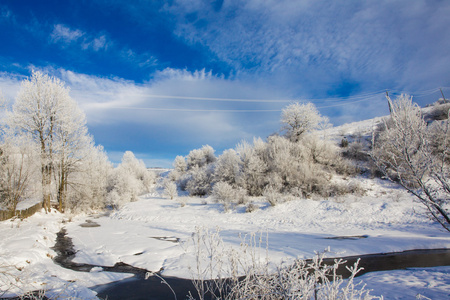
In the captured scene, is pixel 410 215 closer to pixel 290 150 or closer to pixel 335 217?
pixel 335 217

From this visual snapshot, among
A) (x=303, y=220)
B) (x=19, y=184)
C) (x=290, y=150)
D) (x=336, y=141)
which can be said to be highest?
(x=336, y=141)

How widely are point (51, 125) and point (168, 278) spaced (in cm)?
1607

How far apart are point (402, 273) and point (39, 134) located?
68.3 feet

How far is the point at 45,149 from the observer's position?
1563 cm

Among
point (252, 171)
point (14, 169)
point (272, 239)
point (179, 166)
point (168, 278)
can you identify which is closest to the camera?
point (168, 278)

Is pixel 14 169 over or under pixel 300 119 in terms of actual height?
under

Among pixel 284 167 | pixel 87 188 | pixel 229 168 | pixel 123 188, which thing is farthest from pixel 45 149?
pixel 284 167

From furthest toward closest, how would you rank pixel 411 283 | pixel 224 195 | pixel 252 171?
1. pixel 252 171
2. pixel 224 195
3. pixel 411 283

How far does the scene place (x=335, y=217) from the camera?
483 inches

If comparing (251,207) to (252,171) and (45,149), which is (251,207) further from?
(45,149)

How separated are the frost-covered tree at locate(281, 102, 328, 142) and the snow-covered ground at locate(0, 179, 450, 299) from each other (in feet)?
30.5

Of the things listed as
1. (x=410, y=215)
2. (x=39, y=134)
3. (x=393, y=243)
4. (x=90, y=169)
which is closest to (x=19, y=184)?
(x=39, y=134)

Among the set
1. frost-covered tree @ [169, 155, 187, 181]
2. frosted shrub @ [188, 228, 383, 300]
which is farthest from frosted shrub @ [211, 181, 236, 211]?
frost-covered tree @ [169, 155, 187, 181]

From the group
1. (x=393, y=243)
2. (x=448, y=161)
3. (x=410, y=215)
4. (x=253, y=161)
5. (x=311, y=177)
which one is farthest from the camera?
(x=253, y=161)
